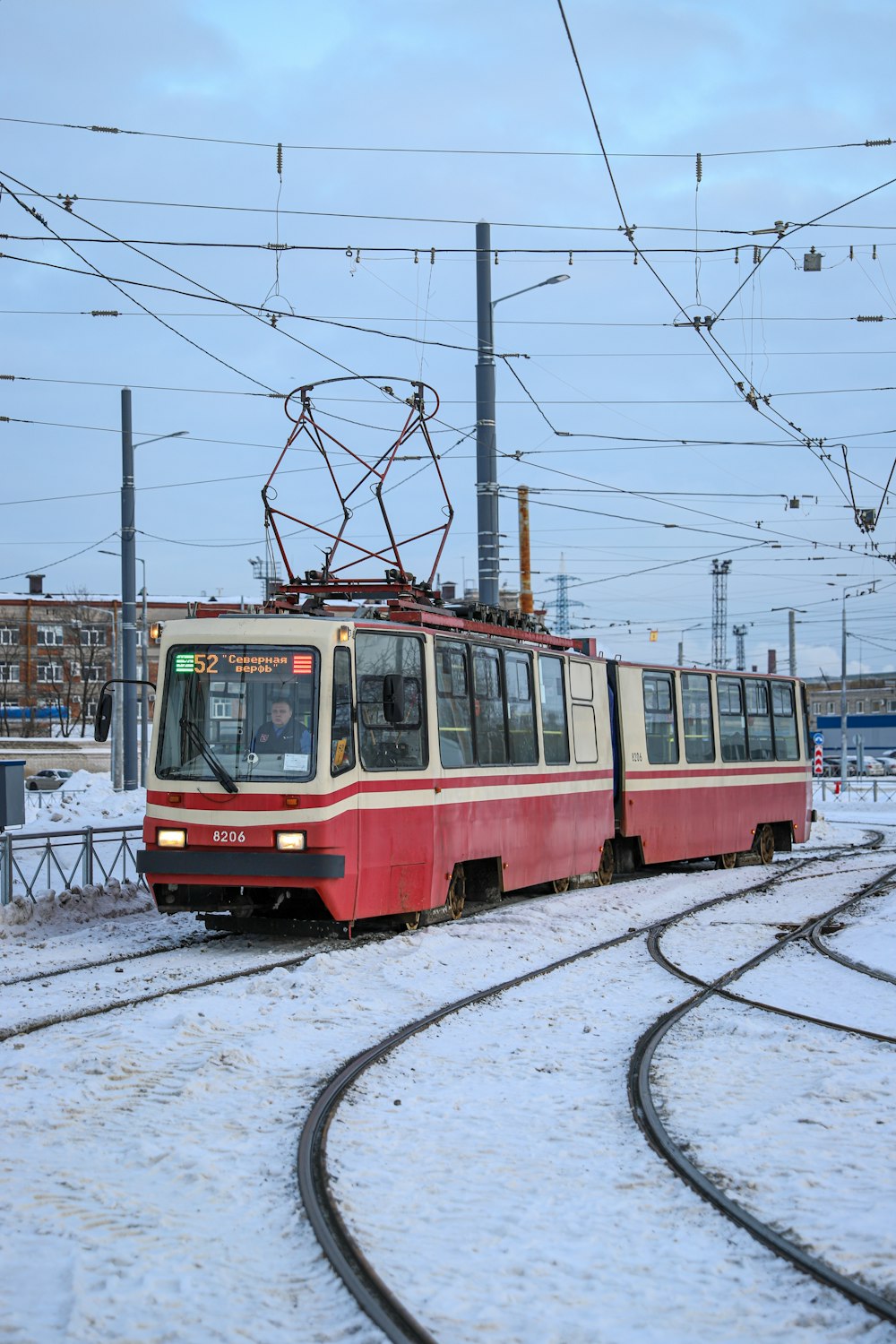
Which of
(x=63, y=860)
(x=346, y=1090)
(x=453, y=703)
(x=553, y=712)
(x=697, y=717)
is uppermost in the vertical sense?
(x=453, y=703)

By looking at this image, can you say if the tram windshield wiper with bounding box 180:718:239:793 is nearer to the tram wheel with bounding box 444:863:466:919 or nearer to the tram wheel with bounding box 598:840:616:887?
the tram wheel with bounding box 444:863:466:919

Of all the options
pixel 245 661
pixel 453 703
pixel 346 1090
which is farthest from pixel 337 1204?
pixel 453 703

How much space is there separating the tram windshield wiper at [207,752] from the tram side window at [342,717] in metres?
0.82

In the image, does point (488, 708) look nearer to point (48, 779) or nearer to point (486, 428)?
point (486, 428)

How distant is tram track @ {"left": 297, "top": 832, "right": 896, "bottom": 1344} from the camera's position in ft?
14.7

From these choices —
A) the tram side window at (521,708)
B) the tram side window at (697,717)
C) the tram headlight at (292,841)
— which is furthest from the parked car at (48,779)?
the tram headlight at (292,841)

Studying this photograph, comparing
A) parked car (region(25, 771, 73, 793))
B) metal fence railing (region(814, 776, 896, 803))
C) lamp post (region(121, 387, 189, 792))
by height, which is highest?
lamp post (region(121, 387, 189, 792))

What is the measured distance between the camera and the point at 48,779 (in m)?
54.9

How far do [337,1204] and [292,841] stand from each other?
20.0 ft

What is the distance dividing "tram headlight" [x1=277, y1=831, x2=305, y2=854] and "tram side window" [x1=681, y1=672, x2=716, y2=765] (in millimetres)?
9693

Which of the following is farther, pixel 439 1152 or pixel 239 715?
pixel 239 715

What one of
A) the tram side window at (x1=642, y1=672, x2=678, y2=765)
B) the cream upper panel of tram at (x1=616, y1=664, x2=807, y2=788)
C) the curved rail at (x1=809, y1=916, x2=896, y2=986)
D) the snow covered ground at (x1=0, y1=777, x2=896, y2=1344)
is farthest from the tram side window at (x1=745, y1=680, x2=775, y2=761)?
the snow covered ground at (x1=0, y1=777, x2=896, y2=1344)

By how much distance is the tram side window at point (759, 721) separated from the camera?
22.1 m

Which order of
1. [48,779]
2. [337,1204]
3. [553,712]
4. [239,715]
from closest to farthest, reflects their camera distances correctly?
[337,1204]
[239,715]
[553,712]
[48,779]
